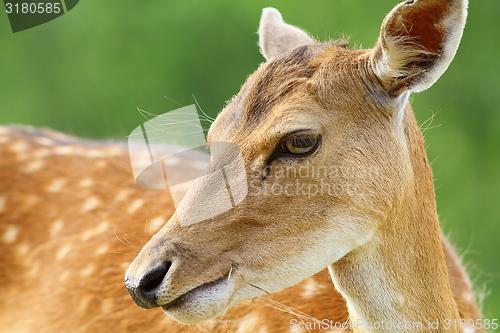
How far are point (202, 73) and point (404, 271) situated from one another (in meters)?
6.89

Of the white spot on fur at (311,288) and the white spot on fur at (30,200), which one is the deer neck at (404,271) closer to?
the white spot on fur at (311,288)

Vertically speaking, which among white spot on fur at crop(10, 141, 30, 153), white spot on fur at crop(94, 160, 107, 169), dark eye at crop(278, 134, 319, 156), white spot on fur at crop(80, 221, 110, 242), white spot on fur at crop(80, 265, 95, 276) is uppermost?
dark eye at crop(278, 134, 319, 156)

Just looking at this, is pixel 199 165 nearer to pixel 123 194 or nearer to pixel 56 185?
pixel 123 194

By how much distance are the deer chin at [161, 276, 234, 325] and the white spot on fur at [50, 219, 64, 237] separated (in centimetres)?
184

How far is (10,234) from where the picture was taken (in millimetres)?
3926

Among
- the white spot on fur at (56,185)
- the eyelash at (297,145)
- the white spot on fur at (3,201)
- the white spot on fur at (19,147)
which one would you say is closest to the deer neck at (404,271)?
the eyelash at (297,145)

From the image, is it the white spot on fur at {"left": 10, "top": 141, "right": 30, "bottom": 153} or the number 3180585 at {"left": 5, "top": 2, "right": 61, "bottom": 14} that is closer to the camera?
the white spot on fur at {"left": 10, "top": 141, "right": 30, "bottom": 153}

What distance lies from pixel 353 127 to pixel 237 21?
22.9ft

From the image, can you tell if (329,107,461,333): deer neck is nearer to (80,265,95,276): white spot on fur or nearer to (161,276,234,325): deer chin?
(161,276,234,325): deer chin

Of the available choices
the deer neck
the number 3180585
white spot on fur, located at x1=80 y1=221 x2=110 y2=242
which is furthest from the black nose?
the number 3180585

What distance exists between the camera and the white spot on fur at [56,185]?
13.1ft

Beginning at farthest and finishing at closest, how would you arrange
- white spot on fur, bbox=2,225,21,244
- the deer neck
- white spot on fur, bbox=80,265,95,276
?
1. white spot on fur, bbox=2,225,21,244
2. white spot on fur, bbox=80,265,95,276
3. the deer neck

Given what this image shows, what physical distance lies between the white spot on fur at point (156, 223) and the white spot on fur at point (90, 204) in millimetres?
455

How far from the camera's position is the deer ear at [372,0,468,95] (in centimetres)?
229
